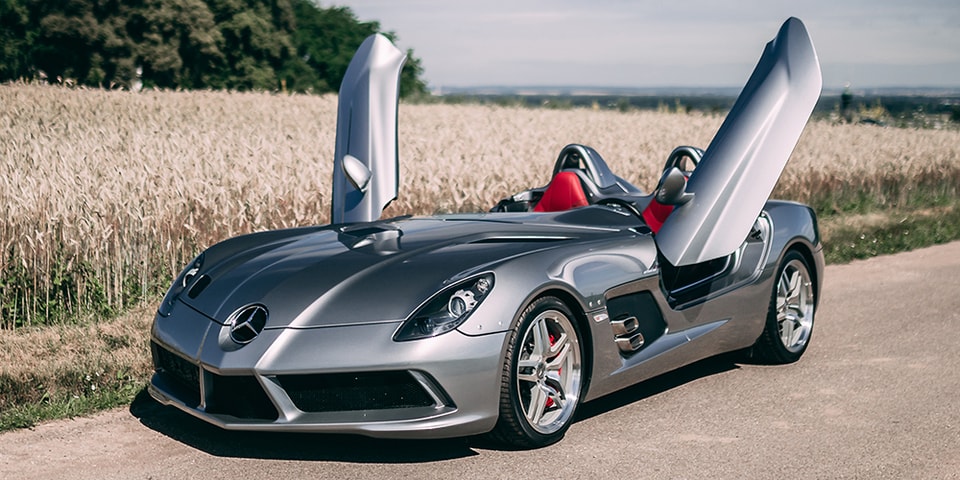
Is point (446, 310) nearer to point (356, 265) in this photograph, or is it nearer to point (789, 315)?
point (356, 265)

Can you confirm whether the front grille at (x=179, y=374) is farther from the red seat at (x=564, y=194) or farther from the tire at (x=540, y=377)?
the red seat at (x=564, y=194)

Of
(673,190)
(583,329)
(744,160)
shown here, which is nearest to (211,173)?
(673,190)

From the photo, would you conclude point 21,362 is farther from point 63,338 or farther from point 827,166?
point 827,166

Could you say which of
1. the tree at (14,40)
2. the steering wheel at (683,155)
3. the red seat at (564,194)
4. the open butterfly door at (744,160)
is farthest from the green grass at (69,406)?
the tree at (14,40)

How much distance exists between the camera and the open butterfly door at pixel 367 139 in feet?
22.4

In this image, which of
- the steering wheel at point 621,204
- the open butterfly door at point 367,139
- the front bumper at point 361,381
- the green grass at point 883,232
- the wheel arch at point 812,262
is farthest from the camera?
the green grass at point 883,232

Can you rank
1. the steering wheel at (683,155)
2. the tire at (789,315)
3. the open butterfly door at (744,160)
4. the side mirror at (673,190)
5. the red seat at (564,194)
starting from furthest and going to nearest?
the steering wheel at (683,155) → the red seat at (564,194) → the tire at (789,315) → the open butterfly door at (744,160) → the side mirror at (673,190)

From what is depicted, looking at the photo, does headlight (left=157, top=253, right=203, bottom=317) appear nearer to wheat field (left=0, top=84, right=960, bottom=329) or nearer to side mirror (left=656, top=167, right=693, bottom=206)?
side mirror (left=656, top=167, right=693, bottom=206)

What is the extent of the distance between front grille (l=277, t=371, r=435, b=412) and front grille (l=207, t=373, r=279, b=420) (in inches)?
5.4

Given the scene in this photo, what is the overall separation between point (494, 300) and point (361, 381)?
67cm

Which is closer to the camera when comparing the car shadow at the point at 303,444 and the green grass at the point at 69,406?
the car shadow at the point at 303,444

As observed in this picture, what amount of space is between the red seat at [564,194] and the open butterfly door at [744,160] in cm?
131

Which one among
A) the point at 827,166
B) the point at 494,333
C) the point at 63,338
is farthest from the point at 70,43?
the point at 494,333

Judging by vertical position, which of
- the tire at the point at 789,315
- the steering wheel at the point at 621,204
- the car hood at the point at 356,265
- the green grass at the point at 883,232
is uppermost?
the steering wheel at the point at 621,204
